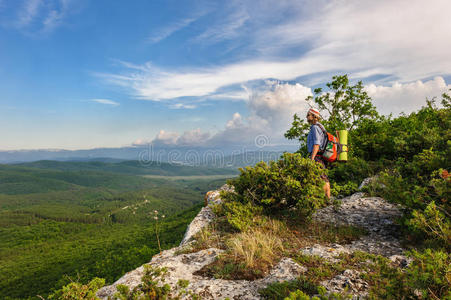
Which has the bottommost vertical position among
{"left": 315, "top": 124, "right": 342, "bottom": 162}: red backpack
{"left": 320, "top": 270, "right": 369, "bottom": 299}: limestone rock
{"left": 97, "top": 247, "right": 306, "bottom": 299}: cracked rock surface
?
{"left": 97, "top": 247, "right": 306, "bottom": 299}: cracked rock surface

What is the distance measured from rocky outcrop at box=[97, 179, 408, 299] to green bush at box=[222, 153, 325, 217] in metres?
1.24

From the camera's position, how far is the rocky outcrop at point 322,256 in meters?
3.45

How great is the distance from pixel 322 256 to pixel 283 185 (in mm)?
2596

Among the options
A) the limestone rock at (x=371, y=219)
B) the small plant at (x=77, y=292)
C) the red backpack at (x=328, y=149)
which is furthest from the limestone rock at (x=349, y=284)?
the red backpack at (x=328, y=149)

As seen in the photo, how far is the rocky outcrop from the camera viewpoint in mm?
3449

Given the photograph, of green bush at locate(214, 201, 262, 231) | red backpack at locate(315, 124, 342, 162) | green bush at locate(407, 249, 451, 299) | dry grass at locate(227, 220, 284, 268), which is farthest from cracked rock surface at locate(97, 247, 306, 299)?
red backpack at locate(315, 124, 342, 162)

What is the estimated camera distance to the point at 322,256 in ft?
14.4

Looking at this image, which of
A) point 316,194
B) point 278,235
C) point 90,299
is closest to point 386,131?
point 316,194

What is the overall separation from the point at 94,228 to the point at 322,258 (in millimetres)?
212974

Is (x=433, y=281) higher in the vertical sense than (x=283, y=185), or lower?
lower

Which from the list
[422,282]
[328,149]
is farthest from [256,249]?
[328,149]

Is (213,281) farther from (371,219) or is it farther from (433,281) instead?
(371,219)

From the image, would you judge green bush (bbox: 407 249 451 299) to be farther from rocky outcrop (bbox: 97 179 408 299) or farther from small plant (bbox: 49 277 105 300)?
small plant (bbox: 49 277 105 300)

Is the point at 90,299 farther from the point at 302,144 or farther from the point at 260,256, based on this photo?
the point at 302,144
